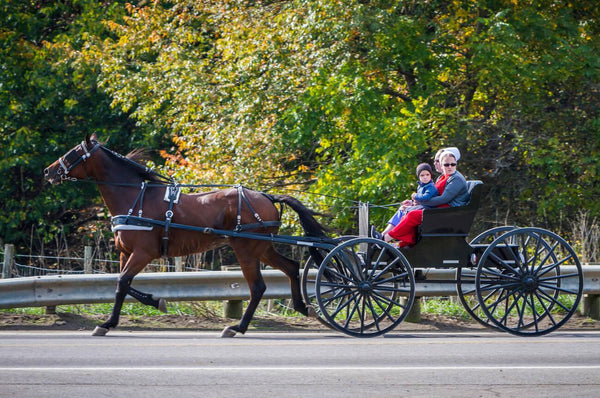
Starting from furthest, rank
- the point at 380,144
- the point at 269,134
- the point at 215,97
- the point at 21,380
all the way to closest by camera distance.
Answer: the point at 215,97 < the point at 269,134 < the point at 380,144 < the point at 21,380

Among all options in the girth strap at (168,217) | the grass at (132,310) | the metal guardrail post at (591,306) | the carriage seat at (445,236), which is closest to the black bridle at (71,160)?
the girth strap at (168,217)

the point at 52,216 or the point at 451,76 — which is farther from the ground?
the point at 451,76

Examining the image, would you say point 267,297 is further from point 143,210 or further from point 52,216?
point 52,216

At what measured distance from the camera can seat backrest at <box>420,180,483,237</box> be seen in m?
9.07

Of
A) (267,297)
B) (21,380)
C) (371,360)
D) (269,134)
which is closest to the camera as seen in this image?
(21,380)

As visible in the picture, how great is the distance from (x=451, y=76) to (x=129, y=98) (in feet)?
23.7

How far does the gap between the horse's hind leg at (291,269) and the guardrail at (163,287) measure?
1.55 feet

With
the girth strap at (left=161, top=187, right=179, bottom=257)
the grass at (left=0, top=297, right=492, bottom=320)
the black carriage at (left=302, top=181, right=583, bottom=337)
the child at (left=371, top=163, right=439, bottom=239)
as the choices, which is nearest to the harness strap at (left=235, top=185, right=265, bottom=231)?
the girth strap at (left=161, top=187, right=179, bottom=257)

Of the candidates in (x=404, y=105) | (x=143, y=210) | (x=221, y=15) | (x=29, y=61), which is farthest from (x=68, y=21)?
(x=143, y=210)

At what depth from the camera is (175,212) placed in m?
9.61

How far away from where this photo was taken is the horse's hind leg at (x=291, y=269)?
9.87 metres

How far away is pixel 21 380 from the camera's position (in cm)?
659

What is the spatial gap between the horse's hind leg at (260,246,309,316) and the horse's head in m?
2.21

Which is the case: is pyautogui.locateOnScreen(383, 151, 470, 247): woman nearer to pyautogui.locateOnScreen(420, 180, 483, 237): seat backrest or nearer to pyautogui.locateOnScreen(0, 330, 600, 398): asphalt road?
pyautogui.locateOnScreen(420, 180, 483, 237): seat backrest
